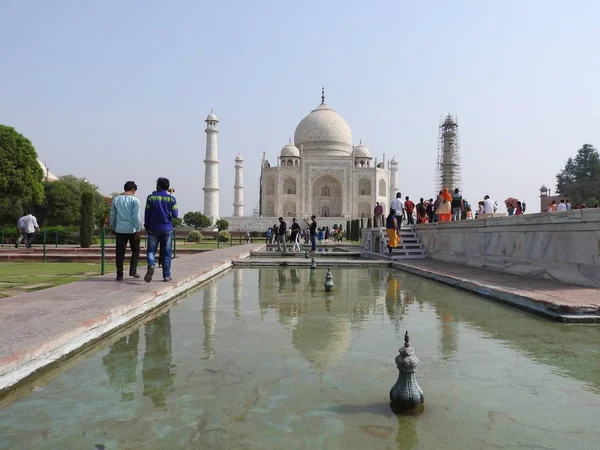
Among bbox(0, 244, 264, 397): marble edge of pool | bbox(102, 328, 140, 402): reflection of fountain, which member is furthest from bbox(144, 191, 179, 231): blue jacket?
bbox(102, 328, 140, 402): reflection of fountain

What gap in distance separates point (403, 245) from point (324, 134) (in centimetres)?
3812

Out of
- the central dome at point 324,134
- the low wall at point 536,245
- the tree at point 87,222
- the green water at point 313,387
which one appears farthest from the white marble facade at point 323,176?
the green water at point 313,387

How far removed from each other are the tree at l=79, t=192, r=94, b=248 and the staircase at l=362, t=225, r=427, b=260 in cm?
902

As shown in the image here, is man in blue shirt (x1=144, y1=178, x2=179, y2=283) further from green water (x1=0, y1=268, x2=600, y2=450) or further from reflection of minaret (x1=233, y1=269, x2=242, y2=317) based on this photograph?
green water (x1=0, y1=268, x2=600, y2=450)

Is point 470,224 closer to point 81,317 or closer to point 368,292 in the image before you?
point 368,292

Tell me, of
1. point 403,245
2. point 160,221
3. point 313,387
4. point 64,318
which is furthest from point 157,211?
point 403,245

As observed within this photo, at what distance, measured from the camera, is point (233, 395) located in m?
2.13

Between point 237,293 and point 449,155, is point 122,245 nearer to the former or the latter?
point 237,293

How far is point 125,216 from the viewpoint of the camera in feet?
17.3

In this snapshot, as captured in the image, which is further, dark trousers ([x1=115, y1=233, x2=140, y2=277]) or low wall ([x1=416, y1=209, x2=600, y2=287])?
low wall ([x1=416, y1=209, x2=600, y2=287])

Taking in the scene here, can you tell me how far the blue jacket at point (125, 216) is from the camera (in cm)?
524

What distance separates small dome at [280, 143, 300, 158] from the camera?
47900mm

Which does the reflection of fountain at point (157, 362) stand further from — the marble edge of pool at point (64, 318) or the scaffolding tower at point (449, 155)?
the scaffolding tower at point (449, 155)

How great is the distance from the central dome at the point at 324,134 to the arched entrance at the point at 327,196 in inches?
109
